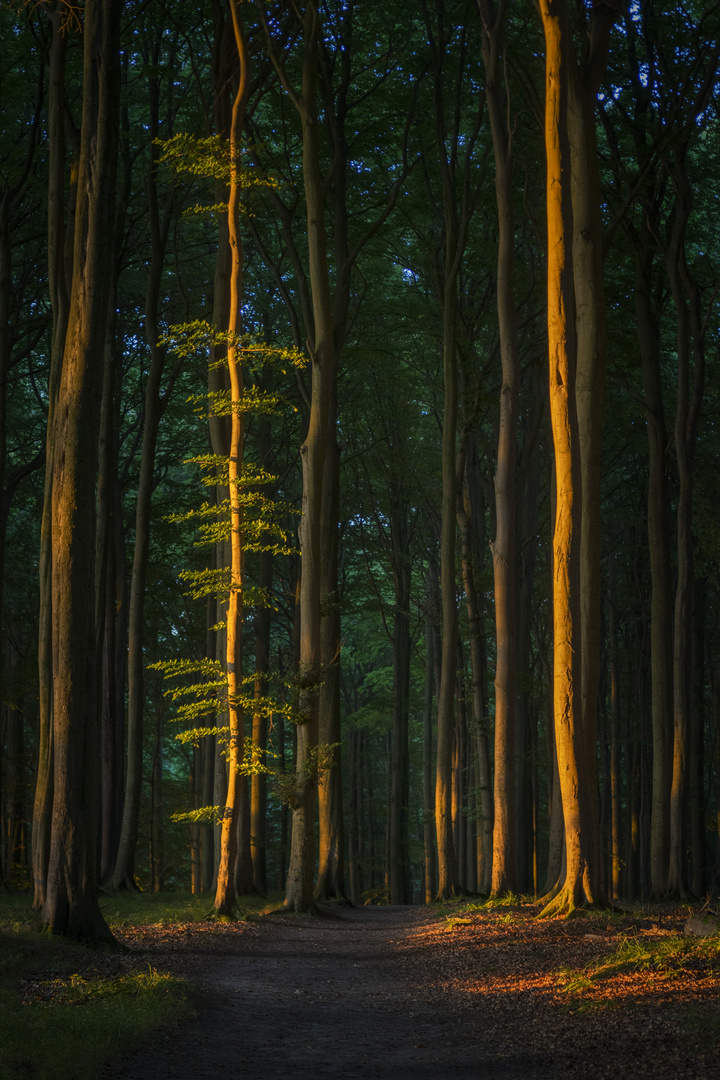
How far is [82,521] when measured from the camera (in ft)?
31.9

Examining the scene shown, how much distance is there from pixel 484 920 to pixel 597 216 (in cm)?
945

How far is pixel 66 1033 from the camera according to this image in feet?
16.4

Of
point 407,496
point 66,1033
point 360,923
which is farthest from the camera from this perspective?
point 407,496

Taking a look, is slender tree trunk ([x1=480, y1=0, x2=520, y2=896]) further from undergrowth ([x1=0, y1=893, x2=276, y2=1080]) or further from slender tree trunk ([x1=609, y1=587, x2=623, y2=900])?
slender tree trunk ([x1=609, y1=587, x2=623, y2=900])

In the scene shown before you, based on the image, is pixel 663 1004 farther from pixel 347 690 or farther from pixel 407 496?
pixel 347 690

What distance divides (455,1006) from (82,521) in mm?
5700

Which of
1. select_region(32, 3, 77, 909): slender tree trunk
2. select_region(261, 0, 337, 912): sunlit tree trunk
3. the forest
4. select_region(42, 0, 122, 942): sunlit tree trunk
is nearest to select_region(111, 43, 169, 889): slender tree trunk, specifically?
the forest

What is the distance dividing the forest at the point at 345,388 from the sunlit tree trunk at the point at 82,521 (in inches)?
1.4

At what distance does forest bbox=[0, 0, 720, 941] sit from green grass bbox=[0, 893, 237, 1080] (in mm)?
947

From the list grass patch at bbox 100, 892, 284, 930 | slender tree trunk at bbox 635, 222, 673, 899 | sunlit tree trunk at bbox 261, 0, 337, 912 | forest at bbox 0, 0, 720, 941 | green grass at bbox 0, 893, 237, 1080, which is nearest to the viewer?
green grass at bbox 0, 893, 237, 1080

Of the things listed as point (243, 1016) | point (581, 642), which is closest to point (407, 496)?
point (581, 642)

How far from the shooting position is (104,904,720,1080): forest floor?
498 cm

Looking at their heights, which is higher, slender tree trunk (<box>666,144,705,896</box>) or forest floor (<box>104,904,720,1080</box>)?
slender tree trunk (<box>666,144,705,896</box>)

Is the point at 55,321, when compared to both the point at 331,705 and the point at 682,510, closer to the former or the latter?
the point at 331,705
